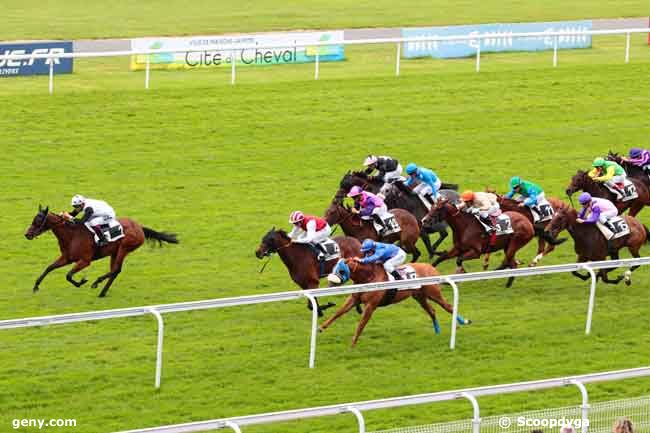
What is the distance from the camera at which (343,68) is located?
91.8 ft

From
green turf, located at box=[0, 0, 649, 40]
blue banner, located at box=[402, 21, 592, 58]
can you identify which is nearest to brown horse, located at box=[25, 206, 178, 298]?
blue banner, located at box=[402, 21, 592, 58]

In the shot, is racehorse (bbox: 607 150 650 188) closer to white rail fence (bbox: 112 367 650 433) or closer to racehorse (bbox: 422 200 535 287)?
racehorse (bbox: 422 200 535 287)

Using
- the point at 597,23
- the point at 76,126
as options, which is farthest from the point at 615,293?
the point at 597,23

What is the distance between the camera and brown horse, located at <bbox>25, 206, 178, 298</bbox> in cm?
1581

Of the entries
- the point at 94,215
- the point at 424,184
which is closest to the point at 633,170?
the point at 424,184

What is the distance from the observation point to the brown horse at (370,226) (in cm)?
1659

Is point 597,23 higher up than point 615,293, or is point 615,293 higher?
point 597,23

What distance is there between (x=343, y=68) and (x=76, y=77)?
511 cm

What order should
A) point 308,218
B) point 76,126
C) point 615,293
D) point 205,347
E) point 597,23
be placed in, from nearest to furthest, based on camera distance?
point 205,347 → point 308,218 → point 615,293 → point 76,126 → point 597,23

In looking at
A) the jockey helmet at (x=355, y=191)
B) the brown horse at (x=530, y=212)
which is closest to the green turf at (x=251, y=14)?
the jockey helmet at (x=355, y=191)

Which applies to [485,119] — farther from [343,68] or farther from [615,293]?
[615,293]

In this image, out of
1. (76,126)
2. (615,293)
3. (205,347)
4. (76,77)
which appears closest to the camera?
(205,347)

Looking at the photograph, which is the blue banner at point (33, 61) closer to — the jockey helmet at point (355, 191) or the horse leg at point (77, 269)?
the horse leg at point (77, 269)

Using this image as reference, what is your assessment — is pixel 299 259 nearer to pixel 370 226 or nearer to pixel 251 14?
pixel 370 226
